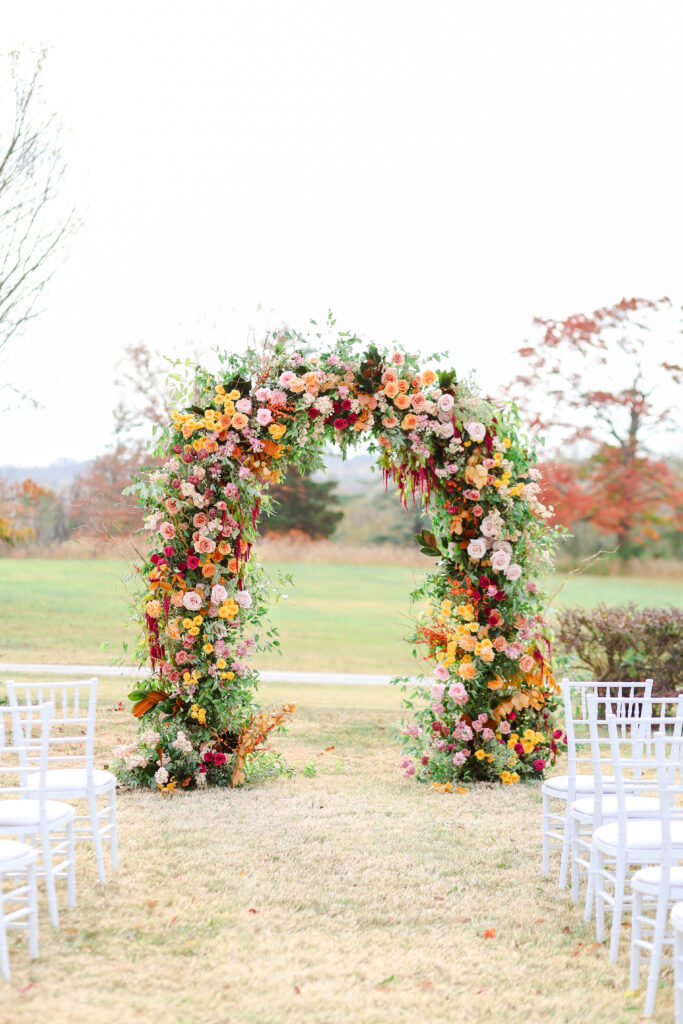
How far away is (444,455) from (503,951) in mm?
3588

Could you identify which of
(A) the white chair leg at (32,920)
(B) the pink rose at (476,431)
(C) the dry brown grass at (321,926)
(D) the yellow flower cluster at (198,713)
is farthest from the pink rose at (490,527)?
(A) the white chair leg at (32,920)

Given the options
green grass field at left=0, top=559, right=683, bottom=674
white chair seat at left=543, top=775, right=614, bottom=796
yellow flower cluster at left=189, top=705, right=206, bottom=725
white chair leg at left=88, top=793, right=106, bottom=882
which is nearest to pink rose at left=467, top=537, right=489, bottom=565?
white chair seat at left=543, top=775, right=614, bottom=796

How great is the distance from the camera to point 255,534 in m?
6.49

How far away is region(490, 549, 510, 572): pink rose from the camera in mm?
6344

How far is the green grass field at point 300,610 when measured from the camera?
15.5 metres

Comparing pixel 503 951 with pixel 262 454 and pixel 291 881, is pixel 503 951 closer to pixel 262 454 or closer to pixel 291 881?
pixel 291 881

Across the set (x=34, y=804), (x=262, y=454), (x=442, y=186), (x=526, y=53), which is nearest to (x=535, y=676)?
(x=262, y=454)

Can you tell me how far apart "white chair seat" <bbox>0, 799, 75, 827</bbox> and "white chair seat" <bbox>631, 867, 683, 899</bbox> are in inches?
88.0

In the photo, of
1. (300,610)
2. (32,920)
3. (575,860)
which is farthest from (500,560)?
(300,610)

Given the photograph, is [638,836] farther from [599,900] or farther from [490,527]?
[490,527]

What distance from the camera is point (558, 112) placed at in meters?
12.8

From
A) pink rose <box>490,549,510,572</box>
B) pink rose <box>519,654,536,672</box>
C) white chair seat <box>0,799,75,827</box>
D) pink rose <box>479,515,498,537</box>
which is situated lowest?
white chair seat <box>0,799,75,827</box>

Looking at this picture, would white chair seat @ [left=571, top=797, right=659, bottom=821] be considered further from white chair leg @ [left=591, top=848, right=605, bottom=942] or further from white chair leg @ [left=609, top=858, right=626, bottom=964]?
white chair leg @ [left=609, top=858, right=626, bottom=964]

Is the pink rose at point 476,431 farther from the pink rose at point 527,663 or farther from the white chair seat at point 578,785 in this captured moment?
the white chair seat at point 578,785
